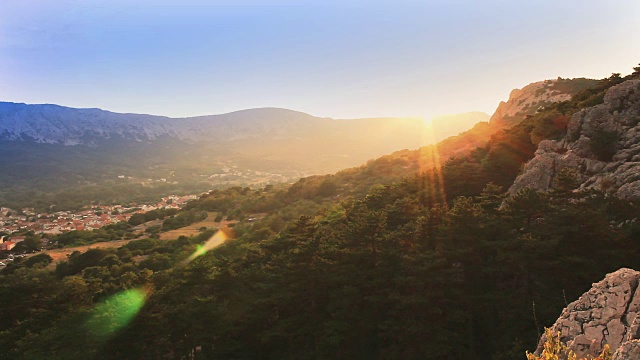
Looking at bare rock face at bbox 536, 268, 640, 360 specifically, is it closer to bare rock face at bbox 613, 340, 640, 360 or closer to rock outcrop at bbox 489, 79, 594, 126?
bare rock face at bbox 613, 340, 640, 360

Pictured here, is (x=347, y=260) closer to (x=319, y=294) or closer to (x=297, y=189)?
(x=319, y=294)

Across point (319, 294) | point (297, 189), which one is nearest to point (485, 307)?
point (319, 294)

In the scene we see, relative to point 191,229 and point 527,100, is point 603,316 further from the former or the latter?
point 527,100

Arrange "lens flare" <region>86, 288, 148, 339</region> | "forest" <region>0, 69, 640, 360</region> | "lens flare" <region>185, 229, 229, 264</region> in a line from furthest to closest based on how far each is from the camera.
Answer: "lens flare" <region>185, 229, 229, 264</region> → "lens flare" <region>86, 288, 148, 339</region> → "forest" <region>0, 69, 640, 360</region>

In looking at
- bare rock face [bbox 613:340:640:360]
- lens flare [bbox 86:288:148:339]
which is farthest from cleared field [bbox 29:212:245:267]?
bare rock face [bbox 613:340:640:360]

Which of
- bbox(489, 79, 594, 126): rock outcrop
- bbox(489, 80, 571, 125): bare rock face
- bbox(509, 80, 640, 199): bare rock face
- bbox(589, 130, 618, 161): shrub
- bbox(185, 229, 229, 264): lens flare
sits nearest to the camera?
bbox(509, 80, 640, 199): bare rock face

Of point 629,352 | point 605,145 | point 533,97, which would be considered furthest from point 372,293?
point 533,97
